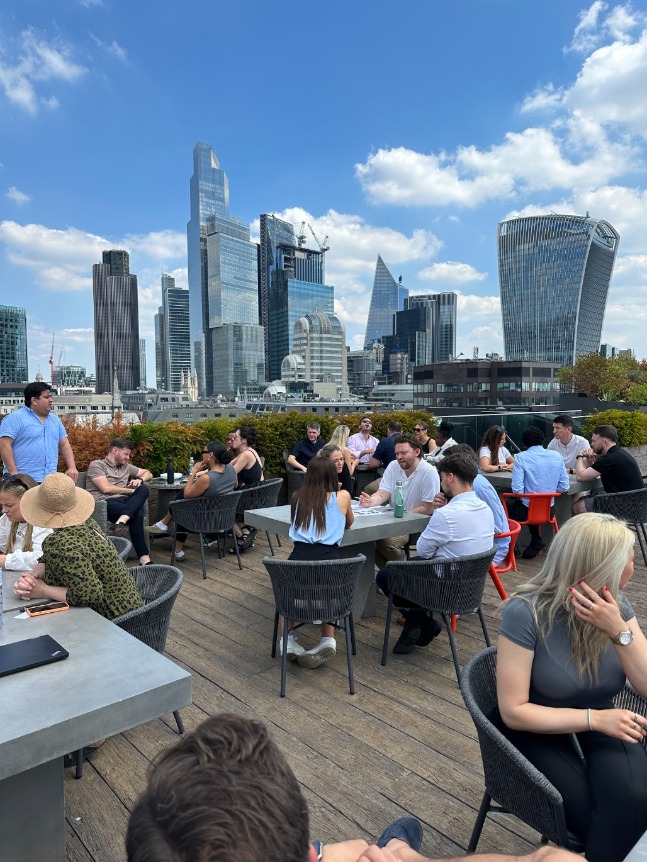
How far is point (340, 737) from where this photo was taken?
2818 millimetres

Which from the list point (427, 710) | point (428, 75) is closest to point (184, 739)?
point (427, 710)

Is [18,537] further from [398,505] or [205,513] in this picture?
[398,505]

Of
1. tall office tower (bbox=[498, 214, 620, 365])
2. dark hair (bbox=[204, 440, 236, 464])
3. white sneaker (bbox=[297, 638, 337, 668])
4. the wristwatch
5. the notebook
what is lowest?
white sneaker (bbox=[297, 638, 337, 668])

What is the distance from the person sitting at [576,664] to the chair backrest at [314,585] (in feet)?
4.79

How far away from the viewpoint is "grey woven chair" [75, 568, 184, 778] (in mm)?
2504

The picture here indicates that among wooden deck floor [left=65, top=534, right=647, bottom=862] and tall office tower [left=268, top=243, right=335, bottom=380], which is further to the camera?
tall office tower [left=268, top=243, right=335, bottom=380]

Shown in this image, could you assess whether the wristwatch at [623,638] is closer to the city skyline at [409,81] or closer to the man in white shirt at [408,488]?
the man in white shirt at [408,488]

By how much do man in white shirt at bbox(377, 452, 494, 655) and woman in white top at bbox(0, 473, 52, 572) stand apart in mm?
2227

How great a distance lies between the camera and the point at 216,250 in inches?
7657

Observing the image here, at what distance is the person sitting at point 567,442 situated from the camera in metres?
6.85

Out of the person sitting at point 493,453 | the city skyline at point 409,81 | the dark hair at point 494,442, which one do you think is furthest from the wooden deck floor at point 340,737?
the city skyline at point 409,81

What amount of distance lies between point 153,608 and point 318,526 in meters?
1.32

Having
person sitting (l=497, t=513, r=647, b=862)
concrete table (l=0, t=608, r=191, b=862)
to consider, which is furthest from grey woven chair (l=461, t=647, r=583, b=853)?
concrete table (l=0, t=608, r=191, b=862)

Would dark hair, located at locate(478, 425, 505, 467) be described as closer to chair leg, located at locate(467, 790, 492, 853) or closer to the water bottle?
the water bottle
